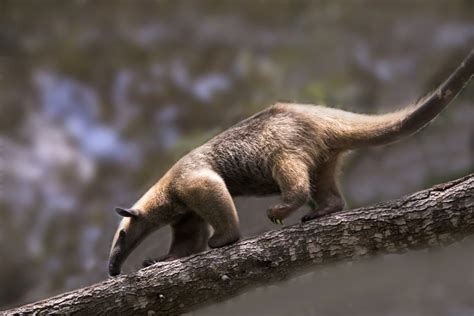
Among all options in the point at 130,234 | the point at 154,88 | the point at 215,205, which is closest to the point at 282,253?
the point at 215,205

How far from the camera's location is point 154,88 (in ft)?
38.3

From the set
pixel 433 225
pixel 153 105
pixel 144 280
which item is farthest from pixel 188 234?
pixel 153 105

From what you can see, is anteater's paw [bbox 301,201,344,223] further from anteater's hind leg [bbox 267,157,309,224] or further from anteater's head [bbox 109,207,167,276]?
anteater's head [bbox 109,207,167,276]

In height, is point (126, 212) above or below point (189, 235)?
above

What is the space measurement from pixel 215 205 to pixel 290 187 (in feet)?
1.71

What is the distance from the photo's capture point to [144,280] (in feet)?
14.8

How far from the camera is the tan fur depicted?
4.64m

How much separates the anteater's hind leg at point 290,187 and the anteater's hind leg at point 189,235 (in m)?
0.89

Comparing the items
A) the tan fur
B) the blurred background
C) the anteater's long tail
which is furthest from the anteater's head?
the blurred background

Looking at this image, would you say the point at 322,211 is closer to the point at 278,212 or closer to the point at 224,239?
the point at 278,212

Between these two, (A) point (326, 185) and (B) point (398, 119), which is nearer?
(B) point (398, 119)

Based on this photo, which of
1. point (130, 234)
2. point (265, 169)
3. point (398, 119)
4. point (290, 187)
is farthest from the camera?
point (130, 234)

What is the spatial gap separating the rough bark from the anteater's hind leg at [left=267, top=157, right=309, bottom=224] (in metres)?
0.23

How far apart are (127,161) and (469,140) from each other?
521cm
